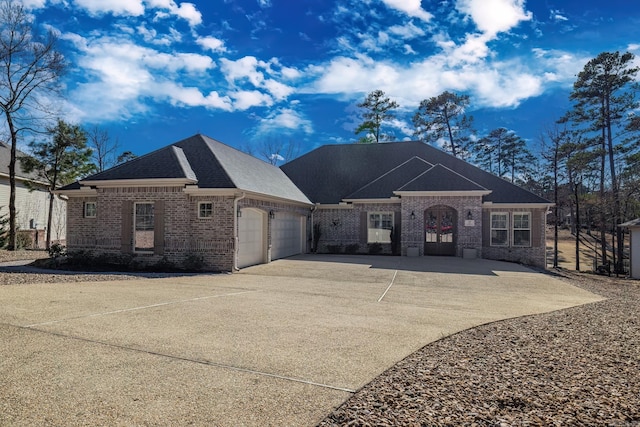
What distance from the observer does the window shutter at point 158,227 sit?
43.0 ft

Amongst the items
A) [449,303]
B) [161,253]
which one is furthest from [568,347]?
[161,253]

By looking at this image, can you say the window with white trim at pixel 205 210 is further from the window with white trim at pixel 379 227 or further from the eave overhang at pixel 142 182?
the window with white trim at pixel 379 227

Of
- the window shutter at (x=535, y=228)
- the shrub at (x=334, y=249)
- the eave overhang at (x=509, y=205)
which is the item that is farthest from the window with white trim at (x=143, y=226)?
the window shutter at (x=535, y=228)

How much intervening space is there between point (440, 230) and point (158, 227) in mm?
12597

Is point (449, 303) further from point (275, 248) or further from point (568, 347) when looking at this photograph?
point (275, 248)

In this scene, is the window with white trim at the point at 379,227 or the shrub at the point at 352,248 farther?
the shrub at the point at 352,248

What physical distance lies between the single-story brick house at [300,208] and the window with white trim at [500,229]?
0.05 meters

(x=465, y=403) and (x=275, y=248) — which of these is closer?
(x=465, y=403)

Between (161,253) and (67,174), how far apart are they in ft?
51.4

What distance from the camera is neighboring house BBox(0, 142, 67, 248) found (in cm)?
2247

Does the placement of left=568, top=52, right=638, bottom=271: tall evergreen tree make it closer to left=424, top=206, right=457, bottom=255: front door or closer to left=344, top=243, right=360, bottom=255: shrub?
left=424, top=206, right=457, bottom=255: front door

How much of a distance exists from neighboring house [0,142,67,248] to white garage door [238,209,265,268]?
51.8ft

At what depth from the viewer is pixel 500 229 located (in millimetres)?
18375

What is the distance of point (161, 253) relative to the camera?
1312cm
